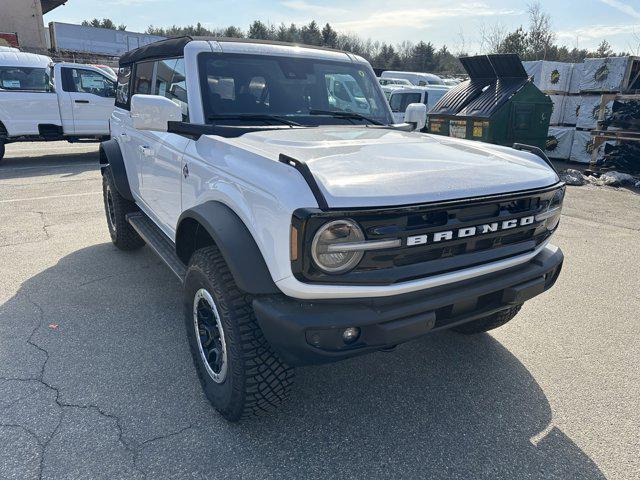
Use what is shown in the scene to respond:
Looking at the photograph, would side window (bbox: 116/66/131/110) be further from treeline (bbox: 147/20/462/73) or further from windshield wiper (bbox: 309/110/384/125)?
treeline (bbox: 147/20/462/73)

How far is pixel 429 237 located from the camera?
2117 millimetres

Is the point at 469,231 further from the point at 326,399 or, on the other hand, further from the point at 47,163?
the point at 47,163

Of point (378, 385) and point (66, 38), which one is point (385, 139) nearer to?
point (378, 385)

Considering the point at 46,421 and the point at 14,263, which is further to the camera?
the point at 14,263

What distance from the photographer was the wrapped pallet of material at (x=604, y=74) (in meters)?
10.6

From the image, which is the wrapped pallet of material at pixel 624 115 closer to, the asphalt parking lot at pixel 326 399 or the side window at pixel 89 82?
the asphalt parking lot at pixel 326 399

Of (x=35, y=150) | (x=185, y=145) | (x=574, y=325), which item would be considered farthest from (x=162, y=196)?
(x=35, y=150)

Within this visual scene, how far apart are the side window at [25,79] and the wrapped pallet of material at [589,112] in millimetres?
12744

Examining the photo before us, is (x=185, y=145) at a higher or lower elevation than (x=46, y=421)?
higher

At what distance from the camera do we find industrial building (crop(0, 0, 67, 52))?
30562 mm

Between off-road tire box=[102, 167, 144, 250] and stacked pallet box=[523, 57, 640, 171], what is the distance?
1023cm

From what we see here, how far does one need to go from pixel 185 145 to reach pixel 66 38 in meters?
38.5

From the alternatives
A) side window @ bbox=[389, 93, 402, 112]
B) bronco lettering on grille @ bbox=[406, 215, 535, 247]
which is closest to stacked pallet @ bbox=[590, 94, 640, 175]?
side window @ bbox=[389, 93, 402, 112]

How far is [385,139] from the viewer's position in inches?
116
